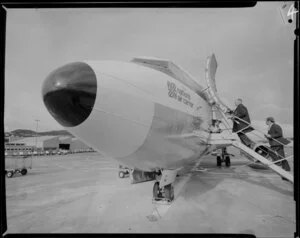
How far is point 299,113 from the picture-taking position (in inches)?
108

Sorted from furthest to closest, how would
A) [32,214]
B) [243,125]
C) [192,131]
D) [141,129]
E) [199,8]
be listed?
1. [243,125]
2. [192,131]
3. [32,214]
4. [141,129]
5. [199,8]

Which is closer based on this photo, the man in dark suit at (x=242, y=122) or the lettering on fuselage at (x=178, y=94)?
the lettering on fuselage at (x=178, y=94)

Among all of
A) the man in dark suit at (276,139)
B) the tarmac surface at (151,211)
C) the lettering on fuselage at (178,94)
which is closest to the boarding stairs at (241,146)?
the tarmac surface at (151,211)

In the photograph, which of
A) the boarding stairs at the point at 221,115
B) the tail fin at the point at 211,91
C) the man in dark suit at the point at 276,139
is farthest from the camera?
the tail fin at the point at 211,91

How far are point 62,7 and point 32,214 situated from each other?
423 cm

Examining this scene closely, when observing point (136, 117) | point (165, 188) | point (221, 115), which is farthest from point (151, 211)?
point (221, 115)

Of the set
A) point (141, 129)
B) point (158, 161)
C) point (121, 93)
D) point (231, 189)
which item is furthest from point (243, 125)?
point (121, 93)

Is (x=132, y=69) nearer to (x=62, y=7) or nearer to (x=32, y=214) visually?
(x=62, y=7)

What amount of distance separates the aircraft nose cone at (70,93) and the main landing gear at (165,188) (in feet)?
7.63

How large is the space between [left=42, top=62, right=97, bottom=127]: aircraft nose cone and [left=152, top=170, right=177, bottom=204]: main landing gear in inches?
91.5

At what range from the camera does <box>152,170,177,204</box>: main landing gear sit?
14.4 feet

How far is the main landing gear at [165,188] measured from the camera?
14.4 feet

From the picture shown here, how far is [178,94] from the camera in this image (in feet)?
14.1

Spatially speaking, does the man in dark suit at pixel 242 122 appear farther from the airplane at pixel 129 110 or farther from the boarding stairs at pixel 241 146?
the airplane at pixel 129 110
